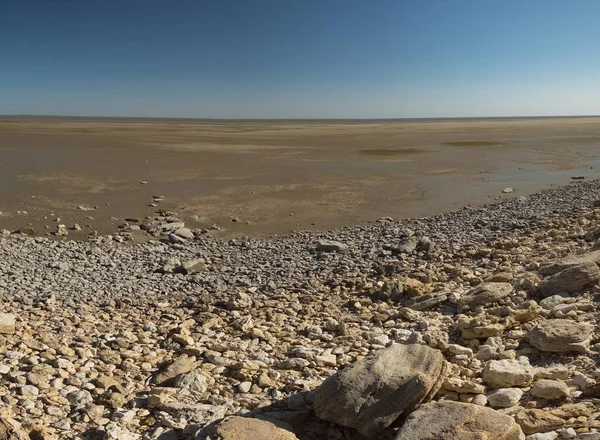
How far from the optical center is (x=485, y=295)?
905 centimetres

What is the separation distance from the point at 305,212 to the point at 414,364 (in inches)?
561

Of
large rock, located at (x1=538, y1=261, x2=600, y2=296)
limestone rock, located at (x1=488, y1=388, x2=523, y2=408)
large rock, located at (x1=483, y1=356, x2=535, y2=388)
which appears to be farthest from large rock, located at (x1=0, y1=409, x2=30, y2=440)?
large rock, located at (x1=538, y1=261, x2=600, y2=296)

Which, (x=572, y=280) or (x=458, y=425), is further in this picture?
(x=572, y=280)

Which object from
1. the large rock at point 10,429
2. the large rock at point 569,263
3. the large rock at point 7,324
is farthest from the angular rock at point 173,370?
the large rock at point 569,263

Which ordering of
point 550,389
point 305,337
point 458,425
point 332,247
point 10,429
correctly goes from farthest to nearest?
point 332,247 < point 305,337 < point 550,389 < point 10,429 < point 458,425

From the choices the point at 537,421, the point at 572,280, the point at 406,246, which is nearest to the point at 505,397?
the point at 537,421

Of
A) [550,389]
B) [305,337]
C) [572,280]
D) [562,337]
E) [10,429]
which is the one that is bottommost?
[305,337]

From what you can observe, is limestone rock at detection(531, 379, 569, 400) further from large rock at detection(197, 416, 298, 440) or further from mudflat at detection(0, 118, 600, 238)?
mudflat at detection(0, 118, 600, 238)

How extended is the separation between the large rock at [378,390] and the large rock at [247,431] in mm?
603

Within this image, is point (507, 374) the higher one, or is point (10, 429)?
point (507, 374)

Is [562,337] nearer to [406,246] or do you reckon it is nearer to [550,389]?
[550,389]

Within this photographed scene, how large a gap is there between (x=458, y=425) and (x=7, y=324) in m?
6.92

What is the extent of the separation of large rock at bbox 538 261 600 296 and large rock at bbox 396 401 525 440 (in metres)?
4.85

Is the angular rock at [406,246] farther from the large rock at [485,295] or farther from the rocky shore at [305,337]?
the large rock at [485,295]
